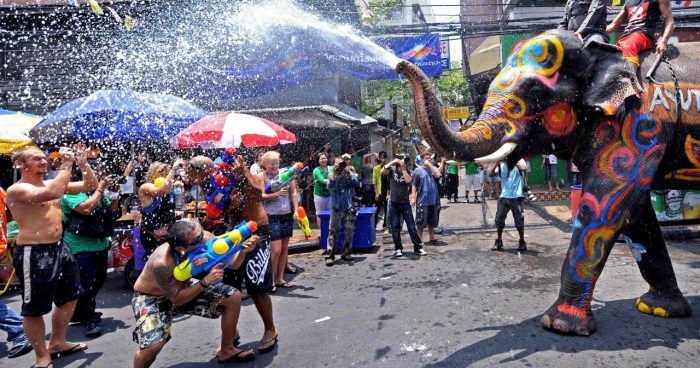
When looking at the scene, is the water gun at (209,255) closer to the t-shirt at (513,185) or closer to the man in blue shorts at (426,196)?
the t-shirt at (513,185)

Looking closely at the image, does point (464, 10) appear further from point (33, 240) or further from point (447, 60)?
point (33, 240)

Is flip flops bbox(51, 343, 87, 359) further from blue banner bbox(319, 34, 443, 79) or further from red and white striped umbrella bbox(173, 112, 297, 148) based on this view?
blue banner bbox(319, 34, 443, 79)

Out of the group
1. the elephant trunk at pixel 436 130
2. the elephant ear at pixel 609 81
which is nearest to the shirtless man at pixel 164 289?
the elephant trunk at pixel 436 130

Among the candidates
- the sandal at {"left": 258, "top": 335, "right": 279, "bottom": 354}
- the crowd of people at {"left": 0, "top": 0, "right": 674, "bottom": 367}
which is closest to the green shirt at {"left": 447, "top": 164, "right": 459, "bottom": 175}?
the crowd of people at {"left": 0, "top": 0, "right": 674, "bottom": 367}

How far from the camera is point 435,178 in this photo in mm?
9398

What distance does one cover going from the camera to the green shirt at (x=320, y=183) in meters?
8.41

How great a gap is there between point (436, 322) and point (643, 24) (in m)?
3.41

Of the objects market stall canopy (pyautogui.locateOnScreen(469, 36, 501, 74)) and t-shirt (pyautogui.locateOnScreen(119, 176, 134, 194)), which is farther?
market stall canopy (pyautogui.locateOnScreen(469, 36, 501, 74))

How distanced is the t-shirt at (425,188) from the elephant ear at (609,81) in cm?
494

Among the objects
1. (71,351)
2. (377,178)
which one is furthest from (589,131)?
(377,178)

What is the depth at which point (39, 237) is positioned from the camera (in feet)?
13.2

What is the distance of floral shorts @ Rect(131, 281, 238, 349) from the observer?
333 cm

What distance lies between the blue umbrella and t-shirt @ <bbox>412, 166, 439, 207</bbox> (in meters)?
4.51

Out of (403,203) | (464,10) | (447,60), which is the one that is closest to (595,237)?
(403,203)
